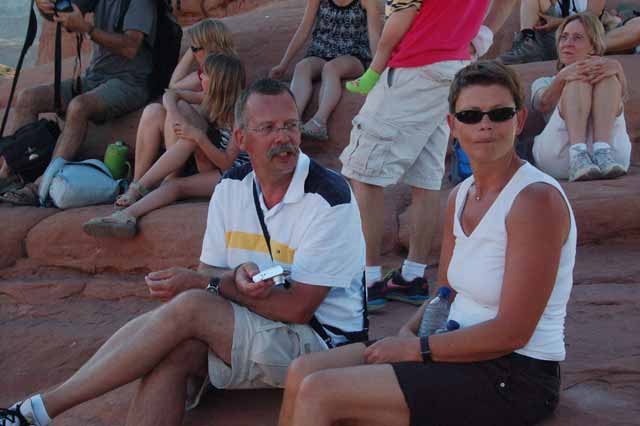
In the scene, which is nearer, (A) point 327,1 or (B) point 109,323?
(B) point 109,323

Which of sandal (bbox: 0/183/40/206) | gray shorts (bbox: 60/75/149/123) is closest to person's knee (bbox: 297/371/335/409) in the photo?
sandal (bbox: 0/183/40/206)

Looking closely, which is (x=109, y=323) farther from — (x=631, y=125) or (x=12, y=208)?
(x=631, y=125)

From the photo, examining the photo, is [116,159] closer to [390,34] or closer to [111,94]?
[111,94]

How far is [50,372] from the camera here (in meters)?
4.80

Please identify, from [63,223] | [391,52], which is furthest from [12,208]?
[391,52]

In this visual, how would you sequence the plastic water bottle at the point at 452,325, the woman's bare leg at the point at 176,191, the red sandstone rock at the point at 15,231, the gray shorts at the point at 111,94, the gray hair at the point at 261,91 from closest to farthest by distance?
the plastic water bottle at the point at 452,325, the gray hair at the point at 261,91, the woman's bare leg at the point at 176,191, the red sandstone rock at the point at 15,231, the gray shorts at the point at 111,94

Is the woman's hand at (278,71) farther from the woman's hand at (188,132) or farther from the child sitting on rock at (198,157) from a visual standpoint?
the woman's hand at (188,132)

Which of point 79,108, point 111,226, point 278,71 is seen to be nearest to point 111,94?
point 79,108

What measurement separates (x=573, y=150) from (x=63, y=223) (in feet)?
10.9

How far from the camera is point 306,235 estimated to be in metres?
3.08

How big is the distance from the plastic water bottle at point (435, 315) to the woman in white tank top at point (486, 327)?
15 cm

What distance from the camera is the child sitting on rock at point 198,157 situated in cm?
534

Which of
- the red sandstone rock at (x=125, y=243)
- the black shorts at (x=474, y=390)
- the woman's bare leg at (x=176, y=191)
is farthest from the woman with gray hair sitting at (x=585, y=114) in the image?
the black shorts at (x=474, y=390)

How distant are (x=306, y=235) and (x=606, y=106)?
2.86 metres
